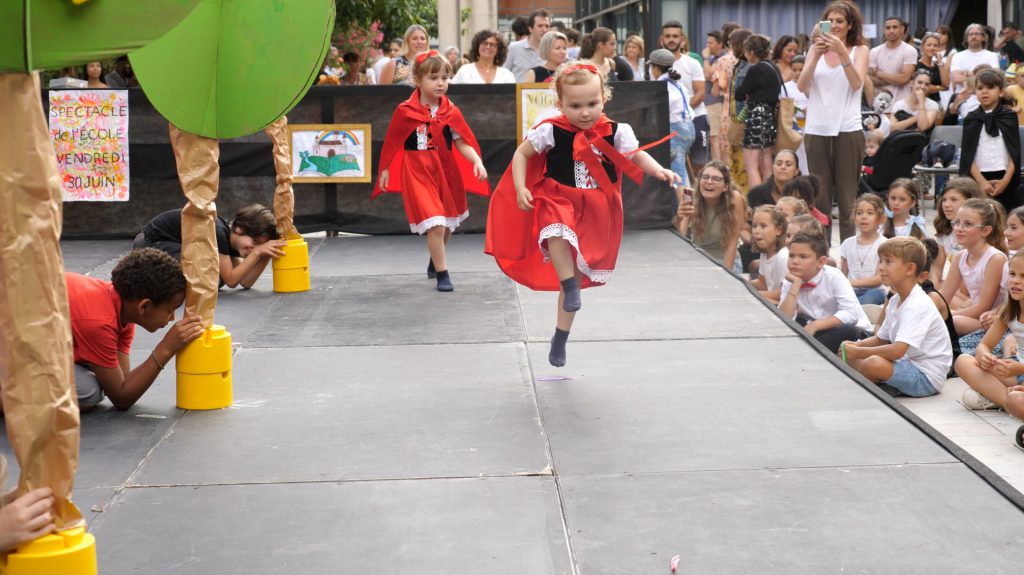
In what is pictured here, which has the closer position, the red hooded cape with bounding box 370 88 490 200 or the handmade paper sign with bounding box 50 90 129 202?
the red hooded cape with bounding box 370 88 490 200

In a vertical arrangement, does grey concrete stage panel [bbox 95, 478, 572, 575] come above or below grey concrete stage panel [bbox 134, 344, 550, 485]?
below

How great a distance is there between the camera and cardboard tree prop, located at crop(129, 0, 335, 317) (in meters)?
5.12

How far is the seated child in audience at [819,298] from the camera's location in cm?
736

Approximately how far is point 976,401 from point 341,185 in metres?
7.39

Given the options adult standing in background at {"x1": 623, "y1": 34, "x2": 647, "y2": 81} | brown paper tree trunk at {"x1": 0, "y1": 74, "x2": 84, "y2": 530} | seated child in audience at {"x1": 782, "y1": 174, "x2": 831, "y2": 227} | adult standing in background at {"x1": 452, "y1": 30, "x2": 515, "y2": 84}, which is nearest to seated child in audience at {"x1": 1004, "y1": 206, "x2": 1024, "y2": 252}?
seated child in audience at {"x1": 782, "y1": 174, "x2": 831, "y2": 227}

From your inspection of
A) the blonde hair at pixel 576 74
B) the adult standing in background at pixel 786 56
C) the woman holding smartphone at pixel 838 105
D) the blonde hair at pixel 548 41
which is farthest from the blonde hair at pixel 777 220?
the adult standing in background at pixel 786 56

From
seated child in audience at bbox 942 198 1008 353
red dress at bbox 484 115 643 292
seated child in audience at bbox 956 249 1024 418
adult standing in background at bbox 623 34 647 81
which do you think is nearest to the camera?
seated child in audience at bbox 956 249 1024 418

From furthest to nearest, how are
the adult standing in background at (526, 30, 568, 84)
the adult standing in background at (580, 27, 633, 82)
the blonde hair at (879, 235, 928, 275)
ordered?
the adult standing in background at (580, 27, 633, 82) → the adult standing in background at (526, 30, 568, 84) → the blonde hair at (879, 235, 928, 275)

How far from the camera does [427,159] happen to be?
361 inches

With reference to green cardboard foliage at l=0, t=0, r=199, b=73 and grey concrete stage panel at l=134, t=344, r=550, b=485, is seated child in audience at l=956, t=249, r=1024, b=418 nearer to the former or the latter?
grey concrete stage panel at l=134, t=344, r=550, b=485

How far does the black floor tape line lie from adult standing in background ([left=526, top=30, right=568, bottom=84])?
4.30m

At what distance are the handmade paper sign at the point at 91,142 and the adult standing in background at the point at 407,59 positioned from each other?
114 inches

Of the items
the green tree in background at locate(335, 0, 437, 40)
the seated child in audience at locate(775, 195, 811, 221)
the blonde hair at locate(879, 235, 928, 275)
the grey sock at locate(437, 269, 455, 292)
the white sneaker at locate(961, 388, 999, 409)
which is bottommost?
the white sneaker at locate(961, 388, 999, 409)

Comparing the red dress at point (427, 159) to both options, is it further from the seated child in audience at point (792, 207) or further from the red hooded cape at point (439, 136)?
the seated child in audience at point (792, 207)
